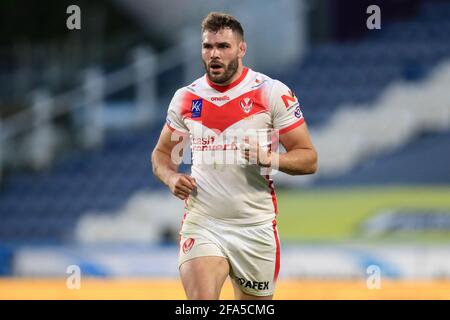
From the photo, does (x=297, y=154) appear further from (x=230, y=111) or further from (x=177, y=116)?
(x=177, y=116)

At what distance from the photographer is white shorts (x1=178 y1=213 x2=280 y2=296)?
21.6 ft

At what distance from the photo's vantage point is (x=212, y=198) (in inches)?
262

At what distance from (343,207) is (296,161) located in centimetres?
1047

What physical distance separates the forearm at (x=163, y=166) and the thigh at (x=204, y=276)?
0.58 metres

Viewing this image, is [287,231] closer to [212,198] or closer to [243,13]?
[243,13]

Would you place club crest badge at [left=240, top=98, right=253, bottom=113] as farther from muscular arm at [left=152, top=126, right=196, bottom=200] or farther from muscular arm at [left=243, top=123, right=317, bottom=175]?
muscular arm at [left=152, top=126, right=196, bottom=200]

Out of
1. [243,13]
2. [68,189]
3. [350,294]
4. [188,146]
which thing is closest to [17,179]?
[68,189]

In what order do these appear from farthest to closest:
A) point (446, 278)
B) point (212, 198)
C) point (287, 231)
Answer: point (287, 231)
point (446, 278)
point (212, 198)

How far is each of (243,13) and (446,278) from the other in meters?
7.82

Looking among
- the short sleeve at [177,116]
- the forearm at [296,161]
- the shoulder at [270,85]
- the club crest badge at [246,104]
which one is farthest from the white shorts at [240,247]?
the shoulder at [270,85]

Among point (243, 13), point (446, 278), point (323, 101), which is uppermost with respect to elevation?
point (243, 13)

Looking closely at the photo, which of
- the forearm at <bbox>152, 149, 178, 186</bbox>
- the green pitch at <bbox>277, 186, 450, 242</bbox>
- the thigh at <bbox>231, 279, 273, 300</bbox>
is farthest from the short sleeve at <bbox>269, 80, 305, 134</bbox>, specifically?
the green pitch at <bbox>277, 186, 450, 242</bbox>

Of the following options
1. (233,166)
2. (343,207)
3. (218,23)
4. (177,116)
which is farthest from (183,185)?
(343,207)

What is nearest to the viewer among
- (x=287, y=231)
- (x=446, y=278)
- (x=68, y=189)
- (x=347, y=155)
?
(x=446, y=278)
